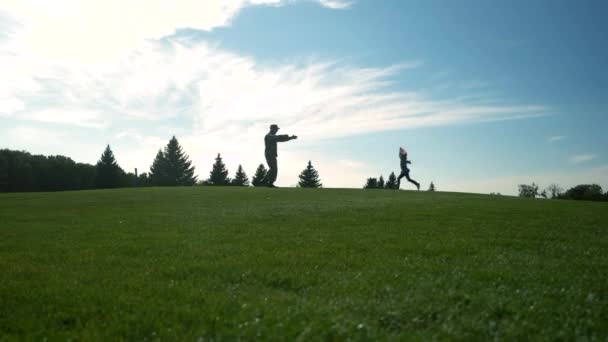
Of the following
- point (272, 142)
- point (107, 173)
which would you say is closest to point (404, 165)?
point (272, 142)

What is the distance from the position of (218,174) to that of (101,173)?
32.4 metres

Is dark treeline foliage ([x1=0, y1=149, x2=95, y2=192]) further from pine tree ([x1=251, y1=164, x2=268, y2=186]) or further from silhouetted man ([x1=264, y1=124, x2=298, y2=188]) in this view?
silhouetted man ([x1=264, y1=124, x2=298, y2=188])

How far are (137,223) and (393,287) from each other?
12033 mm

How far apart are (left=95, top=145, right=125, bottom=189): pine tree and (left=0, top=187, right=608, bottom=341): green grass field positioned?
103 metres

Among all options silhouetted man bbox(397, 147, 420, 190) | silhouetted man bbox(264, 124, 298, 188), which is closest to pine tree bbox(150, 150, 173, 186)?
silhouetted man bbox(264, 124, 298, 188)

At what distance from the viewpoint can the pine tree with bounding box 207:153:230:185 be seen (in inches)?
4712

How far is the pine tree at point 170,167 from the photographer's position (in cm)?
12781

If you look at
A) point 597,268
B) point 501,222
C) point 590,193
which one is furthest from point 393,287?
point 590,193

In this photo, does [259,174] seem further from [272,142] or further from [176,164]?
[272,142]

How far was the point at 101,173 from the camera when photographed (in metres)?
108

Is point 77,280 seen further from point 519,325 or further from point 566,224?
point 566,224

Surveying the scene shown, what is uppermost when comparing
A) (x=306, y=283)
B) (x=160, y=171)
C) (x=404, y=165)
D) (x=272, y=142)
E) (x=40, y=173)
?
(x=160, y=171)

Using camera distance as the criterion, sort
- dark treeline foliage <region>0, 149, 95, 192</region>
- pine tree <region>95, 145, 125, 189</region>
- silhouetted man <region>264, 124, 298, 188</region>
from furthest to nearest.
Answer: pine tree <region>95, 145, 125, 189</region> → dark treeline foliage <region>0, 149, 95, 192</region> → silhouetted man <region>264, 124, 298, 188</region>

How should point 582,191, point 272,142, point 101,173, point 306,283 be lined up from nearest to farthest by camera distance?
point 306,283, point 272,142, point 582,191, point 101,173
